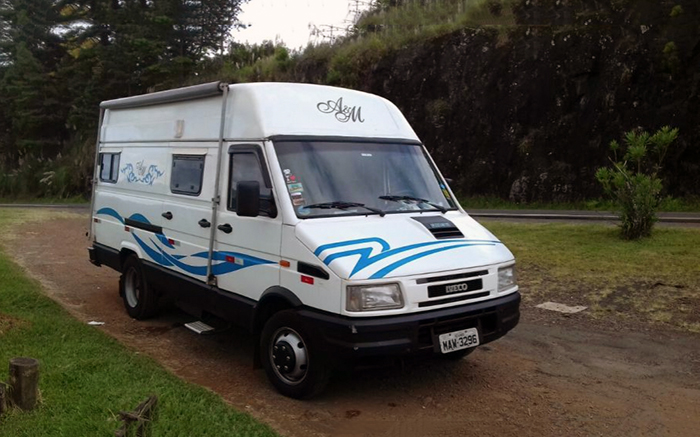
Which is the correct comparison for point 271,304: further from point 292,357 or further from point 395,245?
point 395,245

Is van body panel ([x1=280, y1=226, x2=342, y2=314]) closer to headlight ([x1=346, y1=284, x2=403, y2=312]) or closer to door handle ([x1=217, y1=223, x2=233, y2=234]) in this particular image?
headlight ([x1=346, y1=284, x2=403, y2=312])

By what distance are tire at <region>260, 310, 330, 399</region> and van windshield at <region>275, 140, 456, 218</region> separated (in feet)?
3.04

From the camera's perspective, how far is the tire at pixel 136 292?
7816 mm

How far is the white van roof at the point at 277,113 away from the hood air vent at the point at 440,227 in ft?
3.71

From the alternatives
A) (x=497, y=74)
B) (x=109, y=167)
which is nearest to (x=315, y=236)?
(x=109, y=167)

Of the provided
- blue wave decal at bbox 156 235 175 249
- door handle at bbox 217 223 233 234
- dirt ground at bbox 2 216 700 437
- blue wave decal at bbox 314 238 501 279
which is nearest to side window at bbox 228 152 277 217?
door handle at bbox 217 223 233 234

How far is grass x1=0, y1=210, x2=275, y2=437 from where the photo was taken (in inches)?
175

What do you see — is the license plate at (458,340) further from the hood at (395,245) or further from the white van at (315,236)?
the hood at (395,245)

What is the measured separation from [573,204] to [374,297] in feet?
61.5

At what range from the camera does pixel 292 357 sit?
5.29m

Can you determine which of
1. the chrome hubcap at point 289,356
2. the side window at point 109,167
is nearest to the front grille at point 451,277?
the chrome hubcap at point 289,356

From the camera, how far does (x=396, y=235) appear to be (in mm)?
5277

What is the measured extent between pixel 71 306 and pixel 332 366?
4981 mm

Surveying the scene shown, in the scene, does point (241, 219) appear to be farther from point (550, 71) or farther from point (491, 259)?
point (550, 71)
